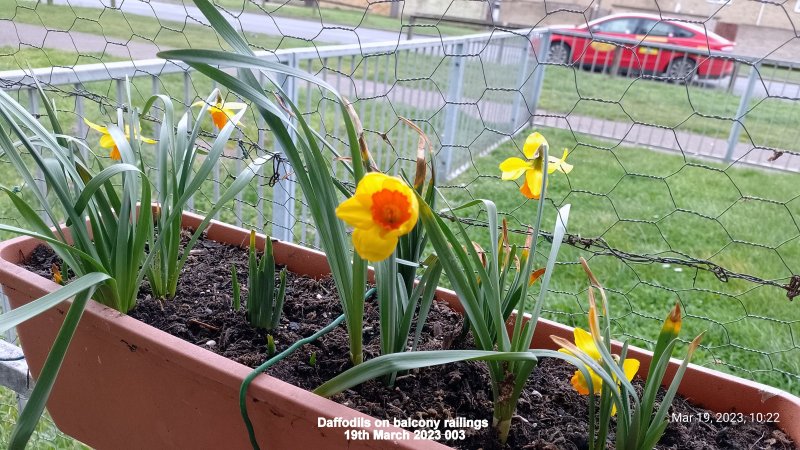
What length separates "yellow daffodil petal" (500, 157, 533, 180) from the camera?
0.70 meters

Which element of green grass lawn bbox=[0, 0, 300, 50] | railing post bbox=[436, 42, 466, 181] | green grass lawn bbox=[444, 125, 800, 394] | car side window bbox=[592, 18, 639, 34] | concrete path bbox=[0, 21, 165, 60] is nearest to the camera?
green grass lawn bbox=[444, 125, 800, 394]

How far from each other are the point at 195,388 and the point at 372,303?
0.95 ft

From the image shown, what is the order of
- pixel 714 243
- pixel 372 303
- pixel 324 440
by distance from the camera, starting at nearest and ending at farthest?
pixel 324 440 → pixel 372 303 → pixel 714 243

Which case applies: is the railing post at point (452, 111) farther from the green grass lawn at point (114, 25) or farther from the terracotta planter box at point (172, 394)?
the terracotta planter box at point (172, 394)

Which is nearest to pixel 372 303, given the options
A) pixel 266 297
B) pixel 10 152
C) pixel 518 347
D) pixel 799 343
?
pixel 266 297

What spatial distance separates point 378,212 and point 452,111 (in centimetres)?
251

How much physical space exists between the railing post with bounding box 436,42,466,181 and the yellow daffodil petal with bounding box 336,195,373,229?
208 cm

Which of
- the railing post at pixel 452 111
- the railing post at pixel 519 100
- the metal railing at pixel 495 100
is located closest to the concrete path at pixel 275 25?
the metal railing at pixel 495 100

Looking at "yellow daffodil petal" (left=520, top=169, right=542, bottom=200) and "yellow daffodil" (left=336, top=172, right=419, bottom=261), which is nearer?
"yellow daffodil" (left=336, top=172, right=419, bottom=261)

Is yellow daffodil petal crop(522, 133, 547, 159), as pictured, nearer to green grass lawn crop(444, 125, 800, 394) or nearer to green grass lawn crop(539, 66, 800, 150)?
green grass lawn crop(444, 125, 800, 394)

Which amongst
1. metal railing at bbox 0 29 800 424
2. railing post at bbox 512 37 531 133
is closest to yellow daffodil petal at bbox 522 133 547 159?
metal railing at bbox 0 29 800 424

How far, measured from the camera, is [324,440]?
22.3 inches

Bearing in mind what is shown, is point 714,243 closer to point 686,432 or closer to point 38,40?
point 686,432

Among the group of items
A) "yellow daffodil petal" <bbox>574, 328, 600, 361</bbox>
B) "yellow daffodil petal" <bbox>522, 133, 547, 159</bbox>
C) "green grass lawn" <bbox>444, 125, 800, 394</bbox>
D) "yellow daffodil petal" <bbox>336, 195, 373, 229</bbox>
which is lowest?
"green grass lawn" <bbox>444, 125, 800, 394</bbox>
